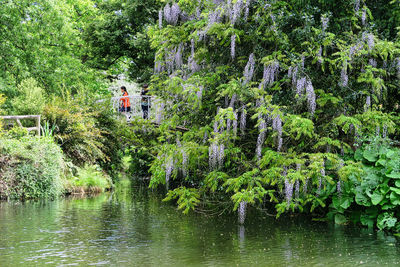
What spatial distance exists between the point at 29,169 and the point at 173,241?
732 centimetres

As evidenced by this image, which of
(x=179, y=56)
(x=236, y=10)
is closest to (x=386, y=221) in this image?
(x=236, y=10)

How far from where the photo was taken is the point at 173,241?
9.43 m

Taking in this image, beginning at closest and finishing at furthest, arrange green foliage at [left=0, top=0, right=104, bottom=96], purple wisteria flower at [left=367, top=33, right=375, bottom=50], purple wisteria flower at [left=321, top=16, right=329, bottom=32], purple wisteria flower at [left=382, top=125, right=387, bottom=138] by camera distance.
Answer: purple wisteria flower at [left=382, top=125, right=387, bottom=138]
purple wisteria flower at [left=321, top=16, right=329, bottom=32]
purple wisteria flower at [left=367, top=33, right=375, bottom=50]
green foliage at [left=0, top=0, right=104, bottom=96]

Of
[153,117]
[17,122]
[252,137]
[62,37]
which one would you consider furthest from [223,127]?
[62,37]

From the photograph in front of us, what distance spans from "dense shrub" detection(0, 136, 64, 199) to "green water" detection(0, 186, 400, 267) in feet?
6.35

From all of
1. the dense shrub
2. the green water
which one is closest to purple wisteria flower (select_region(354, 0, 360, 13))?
the green water

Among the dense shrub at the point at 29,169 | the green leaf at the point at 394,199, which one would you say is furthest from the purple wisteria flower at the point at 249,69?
the dense shrub at the point at 29,169

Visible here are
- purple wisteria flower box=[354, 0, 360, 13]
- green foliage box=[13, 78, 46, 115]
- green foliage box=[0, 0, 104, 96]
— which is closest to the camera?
purple wisteria flower box=[354, 0, 360, 13]

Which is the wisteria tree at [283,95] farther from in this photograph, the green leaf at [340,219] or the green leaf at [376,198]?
the green leaf at [376,198]

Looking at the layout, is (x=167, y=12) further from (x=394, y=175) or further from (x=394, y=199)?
(x=394, y=199)

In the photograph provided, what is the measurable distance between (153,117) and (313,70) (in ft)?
20.8

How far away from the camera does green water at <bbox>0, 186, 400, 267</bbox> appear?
7.98 m

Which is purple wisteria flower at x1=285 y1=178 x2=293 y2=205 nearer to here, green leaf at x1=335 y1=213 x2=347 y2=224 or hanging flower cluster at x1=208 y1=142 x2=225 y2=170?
hanging flower cluster at x1=208 y1=142 x2=225 y2=170

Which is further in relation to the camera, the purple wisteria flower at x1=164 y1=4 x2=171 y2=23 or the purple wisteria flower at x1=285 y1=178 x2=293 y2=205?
the purple wisteria flower at x1=164 y1=4 x2=171 y2=23
